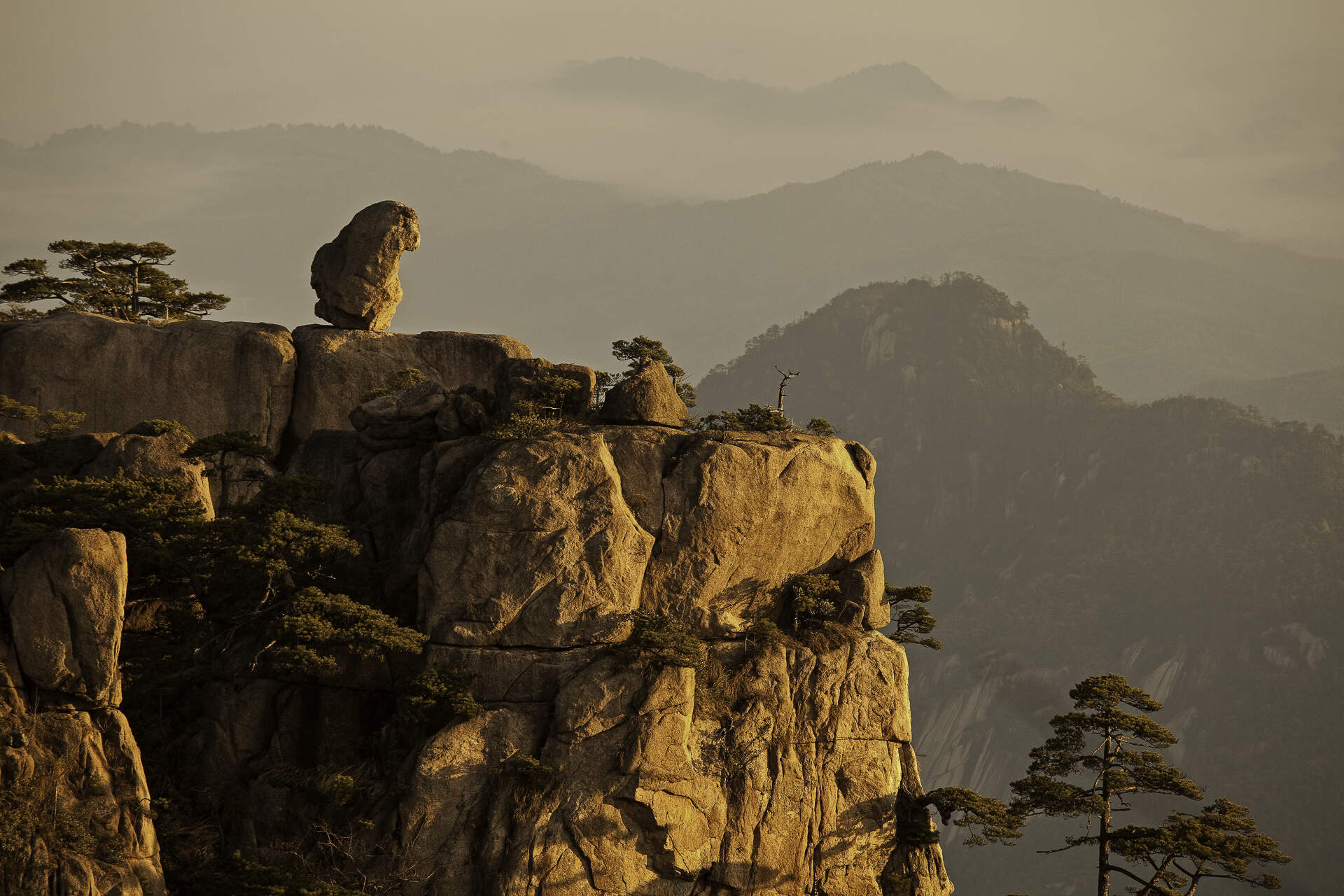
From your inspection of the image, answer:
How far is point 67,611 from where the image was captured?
142 feet

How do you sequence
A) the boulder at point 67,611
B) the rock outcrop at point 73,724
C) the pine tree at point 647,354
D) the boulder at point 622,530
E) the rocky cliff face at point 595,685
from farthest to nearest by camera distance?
the pine tree at point 647,354
the boulder at point 622,530
the rocky cliff face at point 595,685
the boulder at point 67,611
the rock outcrop at point 73,724

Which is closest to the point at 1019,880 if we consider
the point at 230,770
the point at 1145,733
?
the point at 1145,733

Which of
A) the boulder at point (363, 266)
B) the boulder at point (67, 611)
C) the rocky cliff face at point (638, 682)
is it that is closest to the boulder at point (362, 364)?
the boulder at point (363, 266)

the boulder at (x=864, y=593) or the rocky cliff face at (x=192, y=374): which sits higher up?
the rocky cliff face at (x=192, y=374)

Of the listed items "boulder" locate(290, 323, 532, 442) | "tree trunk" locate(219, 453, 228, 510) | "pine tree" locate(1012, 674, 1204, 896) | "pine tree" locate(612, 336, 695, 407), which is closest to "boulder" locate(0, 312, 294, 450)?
"boulder" locate(290, 323, 532, 442)

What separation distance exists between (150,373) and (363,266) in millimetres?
10599

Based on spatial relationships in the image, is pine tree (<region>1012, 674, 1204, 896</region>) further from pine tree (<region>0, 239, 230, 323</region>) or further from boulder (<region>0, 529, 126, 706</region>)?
pine tree (<region>0, 239, 230, 323</region>)

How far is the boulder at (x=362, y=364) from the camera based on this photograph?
62.5 m

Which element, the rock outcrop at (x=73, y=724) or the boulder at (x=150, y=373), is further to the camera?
the boulder at (x=150, y=373)

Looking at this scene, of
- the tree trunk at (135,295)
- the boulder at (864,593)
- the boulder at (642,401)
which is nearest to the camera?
the boulder at (864,593)

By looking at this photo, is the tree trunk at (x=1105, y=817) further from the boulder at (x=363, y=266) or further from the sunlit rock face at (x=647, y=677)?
the boulder at (x=363, y=266)

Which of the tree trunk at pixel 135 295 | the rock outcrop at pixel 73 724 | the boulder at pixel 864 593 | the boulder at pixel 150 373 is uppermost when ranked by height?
the tree trunk at pixel 135 295

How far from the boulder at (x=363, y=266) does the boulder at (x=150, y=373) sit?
3673 millimetres

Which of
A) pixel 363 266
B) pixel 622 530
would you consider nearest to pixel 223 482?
pixel 363 266
